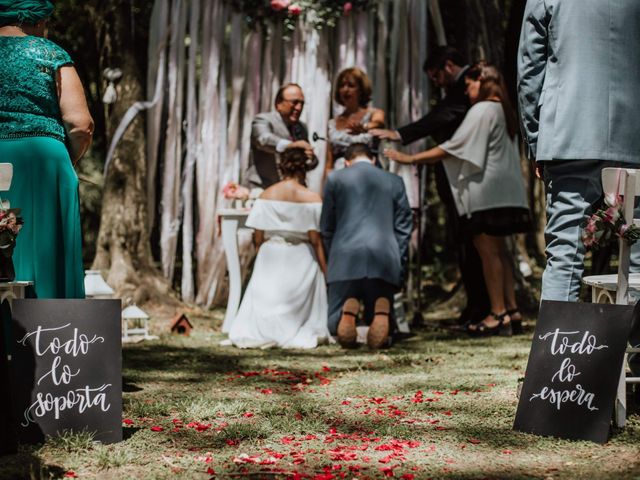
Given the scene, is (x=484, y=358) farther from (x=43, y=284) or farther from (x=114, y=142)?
(x=114, y=142)

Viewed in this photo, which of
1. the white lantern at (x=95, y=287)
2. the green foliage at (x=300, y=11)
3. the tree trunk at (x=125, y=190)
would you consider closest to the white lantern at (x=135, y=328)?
the white lantern at (x=95, y=287)

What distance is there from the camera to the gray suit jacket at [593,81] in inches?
Answer: 137

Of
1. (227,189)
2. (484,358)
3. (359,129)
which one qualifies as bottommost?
(484,358)

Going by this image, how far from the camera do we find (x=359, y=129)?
21.6 feet

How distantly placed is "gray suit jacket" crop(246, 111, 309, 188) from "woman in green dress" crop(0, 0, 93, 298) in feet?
10.5

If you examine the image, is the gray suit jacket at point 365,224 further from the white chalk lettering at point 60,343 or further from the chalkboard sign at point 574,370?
the white chalk lettering at point 60,343

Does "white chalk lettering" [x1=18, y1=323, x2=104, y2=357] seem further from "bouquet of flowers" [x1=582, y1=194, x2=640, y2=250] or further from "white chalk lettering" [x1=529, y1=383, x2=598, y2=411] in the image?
"bouquet of flowers" [x1=582, y1=194, x2=640, y2=250]

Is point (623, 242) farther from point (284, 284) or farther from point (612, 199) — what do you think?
point (284, 284)

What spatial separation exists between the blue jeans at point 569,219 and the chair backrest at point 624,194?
313mm

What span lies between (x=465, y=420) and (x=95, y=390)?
4.74ft

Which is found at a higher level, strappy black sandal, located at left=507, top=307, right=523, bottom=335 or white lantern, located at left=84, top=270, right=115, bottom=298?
white lantern, located at left=84, top=270, right=115, bottom=298

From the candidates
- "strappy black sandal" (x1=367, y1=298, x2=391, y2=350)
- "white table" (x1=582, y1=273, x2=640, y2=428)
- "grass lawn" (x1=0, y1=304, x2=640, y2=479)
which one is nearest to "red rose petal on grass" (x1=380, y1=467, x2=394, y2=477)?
"grass lawn" (x1=0, y1=304, x2=640, y2=479)

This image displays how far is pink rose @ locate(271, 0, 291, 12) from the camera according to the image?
725 cm

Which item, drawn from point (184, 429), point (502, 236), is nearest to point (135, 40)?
point (502, 236)
